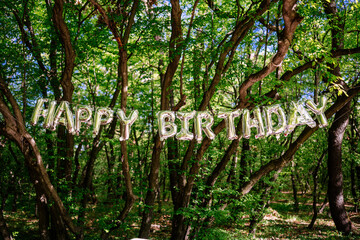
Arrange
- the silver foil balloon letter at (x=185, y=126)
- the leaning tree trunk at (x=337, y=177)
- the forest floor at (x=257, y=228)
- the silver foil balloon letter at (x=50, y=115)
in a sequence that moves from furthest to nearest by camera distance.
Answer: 1. the leaning tree trunk at (x=337, y=177)
2. the forest floor at (x=257, y=228)
3. the silver foil balloon letter at (x=185, y=126)
4. the silver foil balloon letter at (x=50, y=115)

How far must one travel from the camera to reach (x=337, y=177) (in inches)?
317

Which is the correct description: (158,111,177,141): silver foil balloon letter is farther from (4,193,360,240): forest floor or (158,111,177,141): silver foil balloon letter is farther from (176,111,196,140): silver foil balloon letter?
(4,193,360,240): forest floor

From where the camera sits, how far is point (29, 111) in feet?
23.3

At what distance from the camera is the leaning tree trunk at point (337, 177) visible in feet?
25.9

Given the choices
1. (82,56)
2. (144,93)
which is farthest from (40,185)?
(144,93)

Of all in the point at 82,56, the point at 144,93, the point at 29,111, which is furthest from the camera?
the point at 144,93

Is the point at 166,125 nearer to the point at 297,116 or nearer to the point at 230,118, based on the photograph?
the point at 230,118

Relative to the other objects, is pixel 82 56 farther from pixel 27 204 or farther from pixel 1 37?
pixel 27 204

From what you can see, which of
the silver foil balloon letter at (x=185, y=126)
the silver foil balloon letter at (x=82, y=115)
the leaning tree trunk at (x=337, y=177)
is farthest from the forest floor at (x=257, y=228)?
the silver foil balloon letter at (x=82, y=115)

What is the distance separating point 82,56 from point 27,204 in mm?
5325

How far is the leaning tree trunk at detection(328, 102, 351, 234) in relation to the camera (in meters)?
7.90

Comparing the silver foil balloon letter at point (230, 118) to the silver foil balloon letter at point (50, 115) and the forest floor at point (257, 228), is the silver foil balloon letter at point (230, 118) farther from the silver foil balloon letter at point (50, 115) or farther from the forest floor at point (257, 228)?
the forest floor at point (257, 228)

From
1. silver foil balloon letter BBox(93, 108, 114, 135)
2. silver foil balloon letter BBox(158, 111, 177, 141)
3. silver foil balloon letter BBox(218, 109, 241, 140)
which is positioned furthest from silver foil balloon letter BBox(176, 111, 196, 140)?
silver foil balloon letter BBox(93, 108, 114, 135)

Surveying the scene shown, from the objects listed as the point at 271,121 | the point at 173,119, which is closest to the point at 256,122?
the point at 271,121
